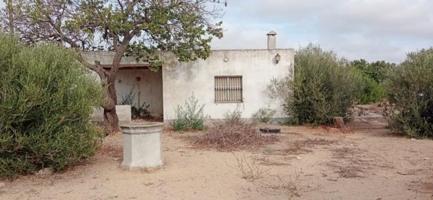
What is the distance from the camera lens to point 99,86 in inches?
410

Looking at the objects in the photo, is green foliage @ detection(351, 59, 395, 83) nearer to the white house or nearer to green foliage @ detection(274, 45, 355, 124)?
green foliage @ detection(274, 45, 355, 124)

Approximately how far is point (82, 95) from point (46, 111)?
0.76 m

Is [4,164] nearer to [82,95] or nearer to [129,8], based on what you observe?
[82,95]

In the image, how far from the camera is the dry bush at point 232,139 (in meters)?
12.9

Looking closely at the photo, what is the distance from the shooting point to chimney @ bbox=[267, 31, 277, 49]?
18.9m

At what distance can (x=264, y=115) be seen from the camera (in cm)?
1861

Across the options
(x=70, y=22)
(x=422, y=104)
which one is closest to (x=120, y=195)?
(x=70, y=22)

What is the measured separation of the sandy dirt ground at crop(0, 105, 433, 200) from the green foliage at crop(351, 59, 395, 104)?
484cm

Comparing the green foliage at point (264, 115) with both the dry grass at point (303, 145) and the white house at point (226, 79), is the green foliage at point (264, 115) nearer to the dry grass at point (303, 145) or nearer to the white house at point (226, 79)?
the white house at point (226, 79)

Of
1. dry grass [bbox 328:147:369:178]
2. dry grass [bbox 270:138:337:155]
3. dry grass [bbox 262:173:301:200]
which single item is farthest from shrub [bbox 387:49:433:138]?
dry grass [bbox 262:173:301:200]

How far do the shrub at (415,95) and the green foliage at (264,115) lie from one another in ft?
15.4

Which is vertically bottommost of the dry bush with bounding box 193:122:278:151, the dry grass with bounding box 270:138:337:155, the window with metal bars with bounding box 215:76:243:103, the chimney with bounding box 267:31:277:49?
the dry grass with bounding box 270:138:337:155

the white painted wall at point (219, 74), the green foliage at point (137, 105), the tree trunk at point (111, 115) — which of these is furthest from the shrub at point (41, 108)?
the green foliage at point (137, 105)

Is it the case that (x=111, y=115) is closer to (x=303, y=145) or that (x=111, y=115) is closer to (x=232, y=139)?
(x=232, y=139)
